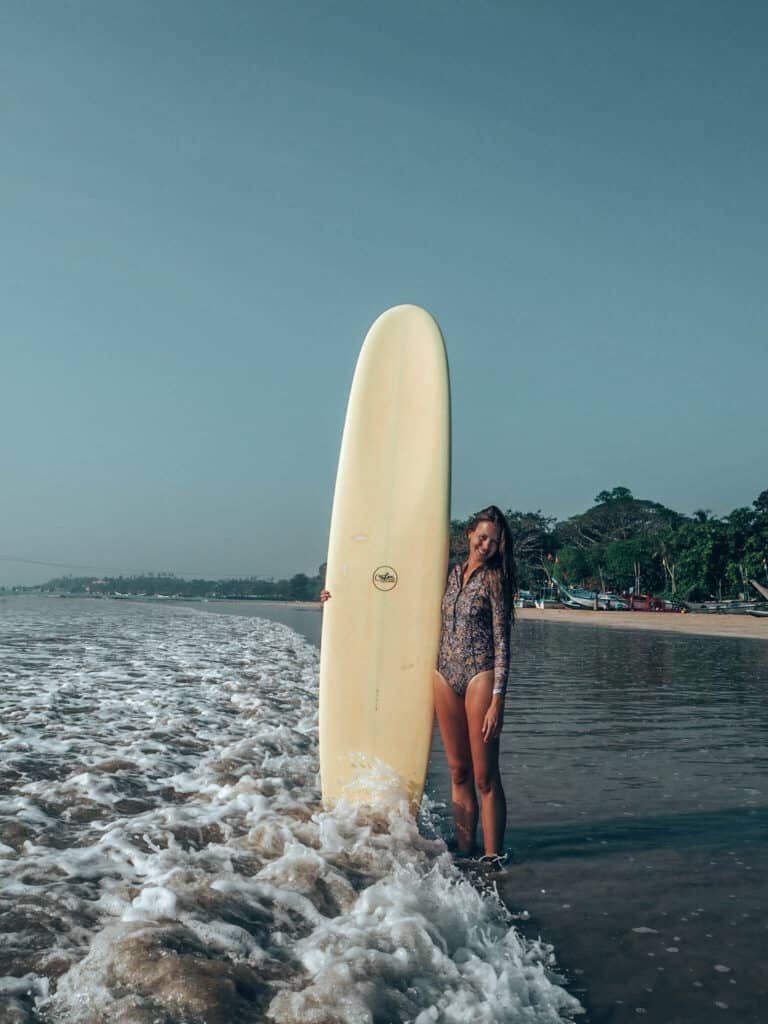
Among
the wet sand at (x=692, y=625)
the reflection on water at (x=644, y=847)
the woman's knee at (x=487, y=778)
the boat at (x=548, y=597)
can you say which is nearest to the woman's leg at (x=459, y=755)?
the woman's knee at (x=487, y=778)

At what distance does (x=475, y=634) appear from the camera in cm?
351

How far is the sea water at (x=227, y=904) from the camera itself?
7.32 feet

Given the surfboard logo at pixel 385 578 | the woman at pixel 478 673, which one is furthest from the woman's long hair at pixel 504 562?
the surfboard logo at pixel 385 578

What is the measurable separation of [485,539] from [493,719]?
74cm

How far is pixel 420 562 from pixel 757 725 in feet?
14.2

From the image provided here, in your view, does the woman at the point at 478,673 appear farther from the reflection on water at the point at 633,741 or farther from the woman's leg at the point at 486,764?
the reflection on water at the point at 633,741

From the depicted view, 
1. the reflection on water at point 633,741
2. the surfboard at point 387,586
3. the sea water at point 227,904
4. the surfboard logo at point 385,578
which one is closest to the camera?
the sea water at point 227,904

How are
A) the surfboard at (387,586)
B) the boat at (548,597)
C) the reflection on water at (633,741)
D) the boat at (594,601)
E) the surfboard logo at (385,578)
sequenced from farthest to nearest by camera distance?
the boat at (548,597) < the boat at (594,601) < the reflection on water at (633,741) < the surfboard logo at (385,578) < the surfboard at (387,586)

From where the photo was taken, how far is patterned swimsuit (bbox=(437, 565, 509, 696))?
347 centimetres

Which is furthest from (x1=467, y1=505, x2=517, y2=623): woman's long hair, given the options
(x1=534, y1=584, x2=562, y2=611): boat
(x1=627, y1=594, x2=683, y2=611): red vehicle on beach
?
(x1=534, y1=584, x2=562, y2=611): boat

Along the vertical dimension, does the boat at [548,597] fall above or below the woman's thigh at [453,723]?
above

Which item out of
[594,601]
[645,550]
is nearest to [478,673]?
[594,601]

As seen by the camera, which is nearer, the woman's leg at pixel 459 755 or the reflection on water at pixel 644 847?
the reflection on water at pixel 644 847

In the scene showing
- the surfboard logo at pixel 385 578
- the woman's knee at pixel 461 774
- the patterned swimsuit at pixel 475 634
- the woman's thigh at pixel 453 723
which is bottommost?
the woman's knee at pixel 461 774
